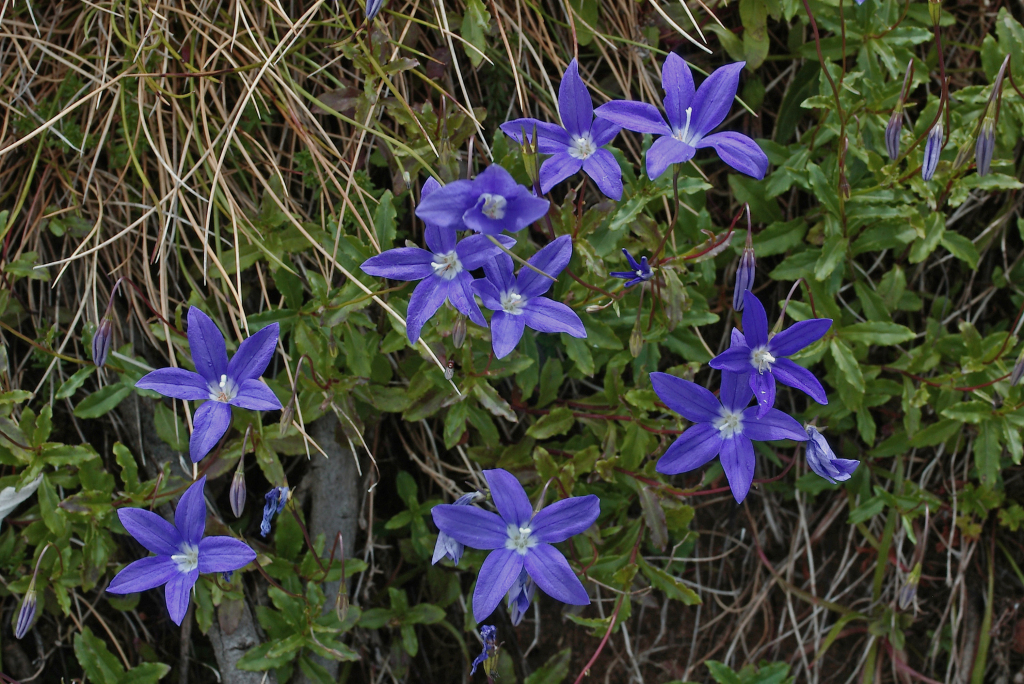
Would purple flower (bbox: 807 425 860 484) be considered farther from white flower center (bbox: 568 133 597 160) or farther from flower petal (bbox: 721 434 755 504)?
white flower center (bbox: 568 133 597 160)

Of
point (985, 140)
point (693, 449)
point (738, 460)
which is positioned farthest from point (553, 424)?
point (985, 140)

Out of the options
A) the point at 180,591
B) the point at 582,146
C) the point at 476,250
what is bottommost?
the point at 180,591

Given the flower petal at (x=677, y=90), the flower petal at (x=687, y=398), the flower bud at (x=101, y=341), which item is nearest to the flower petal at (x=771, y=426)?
the flower petal at (x=687, y=398)

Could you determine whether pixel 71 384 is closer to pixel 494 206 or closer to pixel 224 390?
pixel 224 390

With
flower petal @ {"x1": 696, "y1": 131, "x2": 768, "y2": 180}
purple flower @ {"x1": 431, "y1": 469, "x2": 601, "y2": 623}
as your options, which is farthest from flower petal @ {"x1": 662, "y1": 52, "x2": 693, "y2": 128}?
purple flower @ {"x1": 431, "y1": 469, "x2": 601, "y2": 623}

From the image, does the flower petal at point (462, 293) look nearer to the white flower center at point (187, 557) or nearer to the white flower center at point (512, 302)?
the white flower center at point (512, 302)
